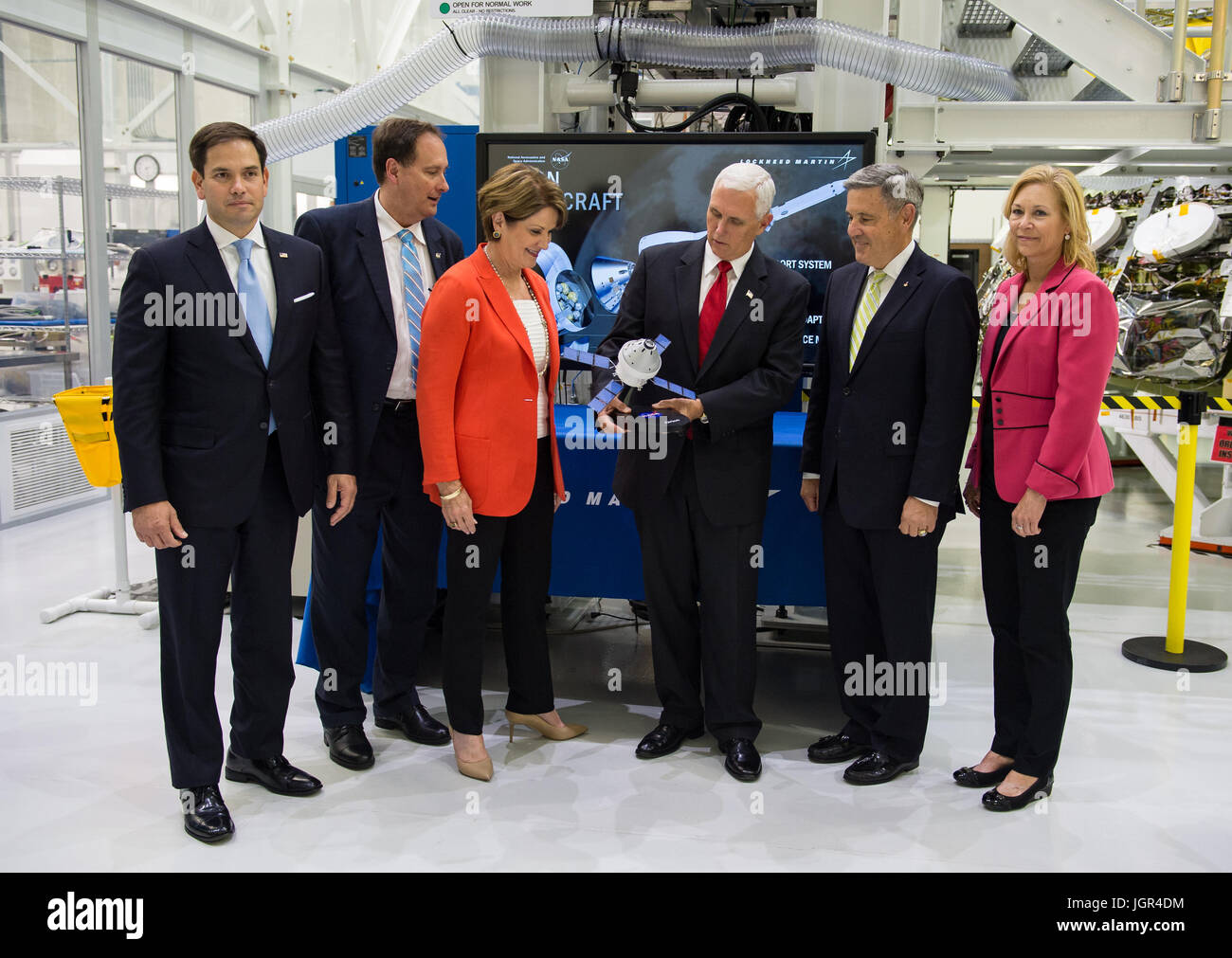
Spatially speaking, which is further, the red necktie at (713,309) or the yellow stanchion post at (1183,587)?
the yellow stanchion post at (1183,587)

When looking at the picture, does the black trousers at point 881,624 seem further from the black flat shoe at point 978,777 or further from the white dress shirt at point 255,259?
the white dress shirt at point 255,259

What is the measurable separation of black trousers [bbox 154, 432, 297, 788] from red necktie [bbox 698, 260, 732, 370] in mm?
1271

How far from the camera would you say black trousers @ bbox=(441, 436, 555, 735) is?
121 inches

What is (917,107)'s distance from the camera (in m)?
4.27

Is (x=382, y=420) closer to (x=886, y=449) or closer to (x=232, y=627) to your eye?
(x=232, y=627)

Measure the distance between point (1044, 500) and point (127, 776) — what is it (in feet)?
9.08

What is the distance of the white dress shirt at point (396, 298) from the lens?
3182mm

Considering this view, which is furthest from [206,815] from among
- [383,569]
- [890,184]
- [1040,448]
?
[890,184]

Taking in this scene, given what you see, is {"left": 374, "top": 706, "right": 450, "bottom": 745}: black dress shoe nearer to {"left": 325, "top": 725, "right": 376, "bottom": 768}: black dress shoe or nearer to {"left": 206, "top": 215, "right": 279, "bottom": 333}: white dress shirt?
{"left": 325, "top": 725, "right": 376, "bottom": 768}: black dress shoe

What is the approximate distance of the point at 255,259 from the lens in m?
2.77

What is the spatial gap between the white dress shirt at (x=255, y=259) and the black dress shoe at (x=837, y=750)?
82.2 inches

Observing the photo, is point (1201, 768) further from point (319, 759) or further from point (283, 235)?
point (283, 235)

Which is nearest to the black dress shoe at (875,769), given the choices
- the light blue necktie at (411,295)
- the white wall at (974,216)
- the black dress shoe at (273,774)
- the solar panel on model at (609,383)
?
the solar panel on model at (609,383)

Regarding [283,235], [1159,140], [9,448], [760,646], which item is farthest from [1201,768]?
[9,448]
